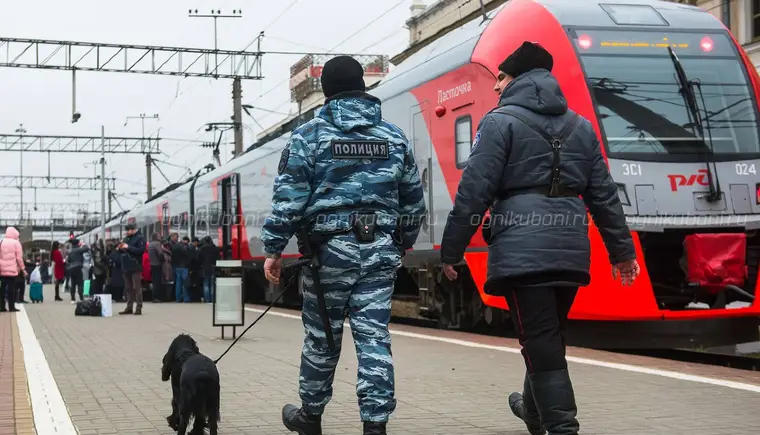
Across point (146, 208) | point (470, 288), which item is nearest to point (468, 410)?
point (470, 288)

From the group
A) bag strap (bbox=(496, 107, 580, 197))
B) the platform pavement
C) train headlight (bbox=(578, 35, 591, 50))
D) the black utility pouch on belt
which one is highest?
train headlight (bbox=(578, 35, 591, 50))

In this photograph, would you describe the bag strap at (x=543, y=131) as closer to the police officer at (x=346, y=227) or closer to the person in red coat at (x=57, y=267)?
the police officer at (x=346, y=227)

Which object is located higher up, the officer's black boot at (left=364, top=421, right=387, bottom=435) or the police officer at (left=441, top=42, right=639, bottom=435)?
the police officer at (left=441, top=42, right=639, bottom=435)

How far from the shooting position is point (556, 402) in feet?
14.9

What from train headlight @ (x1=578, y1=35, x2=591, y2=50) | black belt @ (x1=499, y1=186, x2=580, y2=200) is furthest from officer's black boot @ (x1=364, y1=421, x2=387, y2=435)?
train headlight @ (x1=578, y1=35, x2=591, y2=50)

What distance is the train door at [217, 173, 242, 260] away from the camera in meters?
24.6

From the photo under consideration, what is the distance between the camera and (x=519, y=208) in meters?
4.66

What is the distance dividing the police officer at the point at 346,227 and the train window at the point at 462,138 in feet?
20.9

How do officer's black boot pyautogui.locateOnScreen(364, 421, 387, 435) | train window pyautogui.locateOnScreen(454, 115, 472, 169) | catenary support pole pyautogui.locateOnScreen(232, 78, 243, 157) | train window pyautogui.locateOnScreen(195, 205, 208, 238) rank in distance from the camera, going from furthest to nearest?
catenary support pole pyautogui.locateOnScreen(232, 78, 243, 157) → train window pyautogui.locateOnScreen(195, 205, 208, 238) → train window pyautogui.locateOnScreen(454, 115, 472, 169) → officer's black boot pyautogui.locateOnScreen(364, 421, 387, 435)

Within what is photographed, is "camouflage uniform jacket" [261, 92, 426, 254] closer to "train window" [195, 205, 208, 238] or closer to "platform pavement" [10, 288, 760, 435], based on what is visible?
"platform pavement" [10, 288, 760, 435]

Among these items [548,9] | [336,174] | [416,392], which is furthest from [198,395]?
[548,9]

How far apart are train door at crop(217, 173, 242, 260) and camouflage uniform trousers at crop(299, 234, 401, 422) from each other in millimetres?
19122

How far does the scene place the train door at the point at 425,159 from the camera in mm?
12625

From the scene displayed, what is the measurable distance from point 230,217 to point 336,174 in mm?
20727
